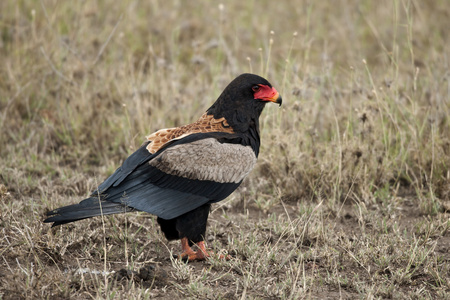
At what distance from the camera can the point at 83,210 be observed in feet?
11.2

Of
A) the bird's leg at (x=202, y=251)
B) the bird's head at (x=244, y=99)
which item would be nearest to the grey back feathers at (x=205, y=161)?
the bird's head at (x=244, y=99)

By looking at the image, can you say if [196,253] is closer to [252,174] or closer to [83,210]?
[83,210]

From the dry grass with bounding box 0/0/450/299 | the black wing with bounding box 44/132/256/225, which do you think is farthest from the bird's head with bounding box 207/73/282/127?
the dry grass with bounding box 0/0/450/299

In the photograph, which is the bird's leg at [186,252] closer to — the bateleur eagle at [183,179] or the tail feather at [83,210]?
the bateleur eagle at [183,179]

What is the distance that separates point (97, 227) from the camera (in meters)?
4.23

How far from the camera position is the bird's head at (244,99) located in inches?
161

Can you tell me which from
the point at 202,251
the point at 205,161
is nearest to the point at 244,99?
the point at 205,161

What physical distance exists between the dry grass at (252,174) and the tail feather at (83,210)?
0.77 feet

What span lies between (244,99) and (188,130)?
0.47m

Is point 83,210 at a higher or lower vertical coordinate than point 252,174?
higher

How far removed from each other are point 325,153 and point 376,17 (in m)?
4.25

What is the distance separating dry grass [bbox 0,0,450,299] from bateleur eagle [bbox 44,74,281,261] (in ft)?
0.89

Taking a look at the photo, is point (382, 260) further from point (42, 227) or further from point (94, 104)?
point (94, 104)

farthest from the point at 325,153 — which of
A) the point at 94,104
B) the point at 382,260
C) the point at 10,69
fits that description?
the point at 10,69
